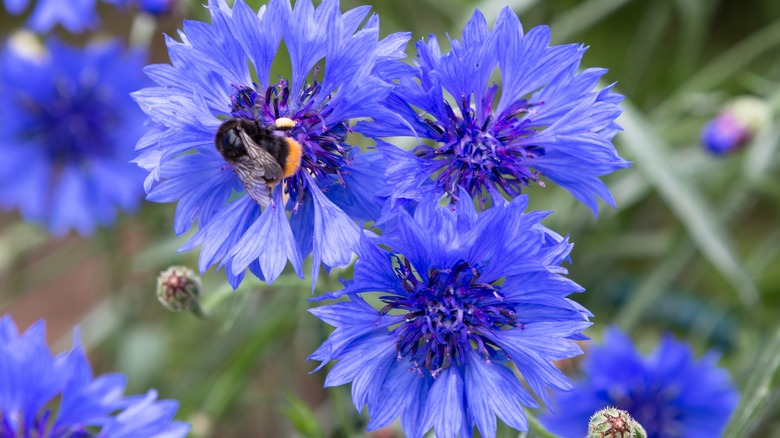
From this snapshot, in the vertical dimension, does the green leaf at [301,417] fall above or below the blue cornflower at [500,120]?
below

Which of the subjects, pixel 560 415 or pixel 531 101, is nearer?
pixel 531 101

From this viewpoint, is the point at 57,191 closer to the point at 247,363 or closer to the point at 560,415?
the point at 247,363

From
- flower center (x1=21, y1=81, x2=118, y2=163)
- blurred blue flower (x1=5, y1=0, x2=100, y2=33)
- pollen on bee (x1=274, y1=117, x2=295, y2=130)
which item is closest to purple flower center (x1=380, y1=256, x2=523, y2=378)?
pollen on bee (x1=274, y1=117, x2=295, y2=130)

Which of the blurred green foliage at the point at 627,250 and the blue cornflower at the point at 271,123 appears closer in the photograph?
the blue cornflower at the point at 271,123

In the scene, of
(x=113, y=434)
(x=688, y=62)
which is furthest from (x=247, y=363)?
(x=688, y=62)

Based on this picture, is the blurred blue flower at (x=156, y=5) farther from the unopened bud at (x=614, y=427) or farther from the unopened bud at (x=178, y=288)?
the unopened bud at (x=614, y=427)

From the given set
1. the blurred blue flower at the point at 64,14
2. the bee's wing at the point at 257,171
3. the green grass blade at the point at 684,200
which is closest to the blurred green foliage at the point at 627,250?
the green grass blade at the point at 684,200
